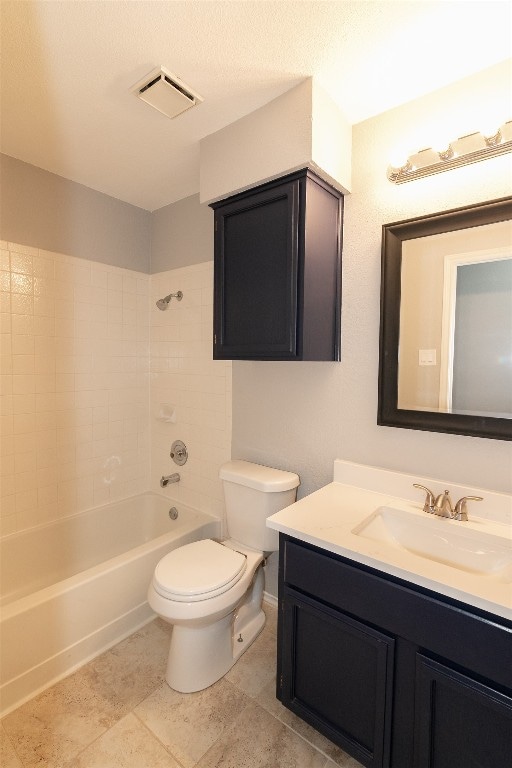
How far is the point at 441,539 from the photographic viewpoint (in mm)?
1262

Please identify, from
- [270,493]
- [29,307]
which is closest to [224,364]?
[270,493]

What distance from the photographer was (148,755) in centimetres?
127

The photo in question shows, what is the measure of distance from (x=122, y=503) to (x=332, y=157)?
2382mm

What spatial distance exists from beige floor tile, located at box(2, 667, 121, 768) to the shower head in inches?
80.3

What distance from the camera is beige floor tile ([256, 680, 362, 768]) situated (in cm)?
126

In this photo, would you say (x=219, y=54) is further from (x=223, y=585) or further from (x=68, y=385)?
(x=223, y=585)

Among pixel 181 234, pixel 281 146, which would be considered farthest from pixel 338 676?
pixel 181 234

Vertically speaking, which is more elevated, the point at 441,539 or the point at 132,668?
the point at 441,539

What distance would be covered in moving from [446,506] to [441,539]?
0.11 m

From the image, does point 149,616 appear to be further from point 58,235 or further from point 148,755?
point 58,235

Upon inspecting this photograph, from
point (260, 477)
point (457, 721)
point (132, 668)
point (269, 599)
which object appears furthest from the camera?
point (269, 599)

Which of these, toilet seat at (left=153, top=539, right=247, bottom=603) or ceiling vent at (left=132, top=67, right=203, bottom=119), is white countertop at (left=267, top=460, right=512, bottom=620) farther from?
ceiling vent at (left=132, top=67, right=203, bottom=119)

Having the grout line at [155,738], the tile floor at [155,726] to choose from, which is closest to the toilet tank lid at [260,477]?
the tile floor at [155,726]

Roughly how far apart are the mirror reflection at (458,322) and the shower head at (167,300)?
1.44 m
